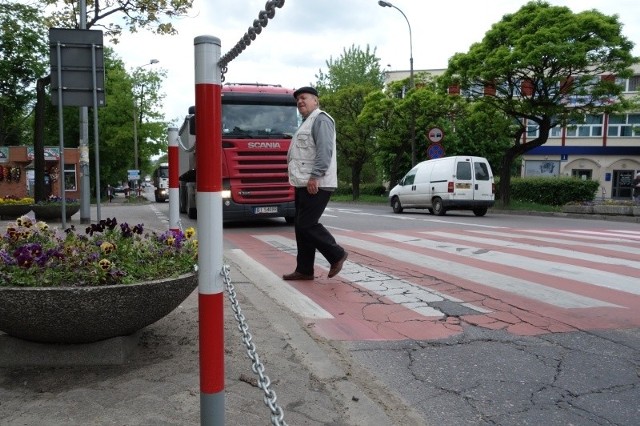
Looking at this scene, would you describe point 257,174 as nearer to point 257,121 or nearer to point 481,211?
point 257,121

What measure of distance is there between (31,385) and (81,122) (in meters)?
13.2

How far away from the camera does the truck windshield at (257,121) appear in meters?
11.4

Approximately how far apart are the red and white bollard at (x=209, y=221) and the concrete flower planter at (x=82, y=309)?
3.51 ft

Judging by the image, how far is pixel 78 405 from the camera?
253 centimetres

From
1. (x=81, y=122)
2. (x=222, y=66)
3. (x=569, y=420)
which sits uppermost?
(x=81, y=122)

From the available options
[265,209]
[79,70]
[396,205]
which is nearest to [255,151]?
[265,209]

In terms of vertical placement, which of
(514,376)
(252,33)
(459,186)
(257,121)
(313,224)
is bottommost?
(514,376)

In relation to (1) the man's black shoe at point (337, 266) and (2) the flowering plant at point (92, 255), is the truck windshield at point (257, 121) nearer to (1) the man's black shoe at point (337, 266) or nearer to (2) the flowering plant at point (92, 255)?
(1) the man's black shoe at point (337, 266)

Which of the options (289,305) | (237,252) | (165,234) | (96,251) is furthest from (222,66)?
(237,252)

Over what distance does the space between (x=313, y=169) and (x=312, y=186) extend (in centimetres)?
17

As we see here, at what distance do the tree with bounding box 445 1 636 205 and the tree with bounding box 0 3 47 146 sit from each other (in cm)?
1801

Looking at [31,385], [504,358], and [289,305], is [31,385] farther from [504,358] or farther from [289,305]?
[504,358]

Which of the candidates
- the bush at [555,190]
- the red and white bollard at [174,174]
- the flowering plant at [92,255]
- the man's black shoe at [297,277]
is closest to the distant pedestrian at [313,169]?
the man's black shoe at [297,277]

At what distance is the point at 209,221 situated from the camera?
193cm
